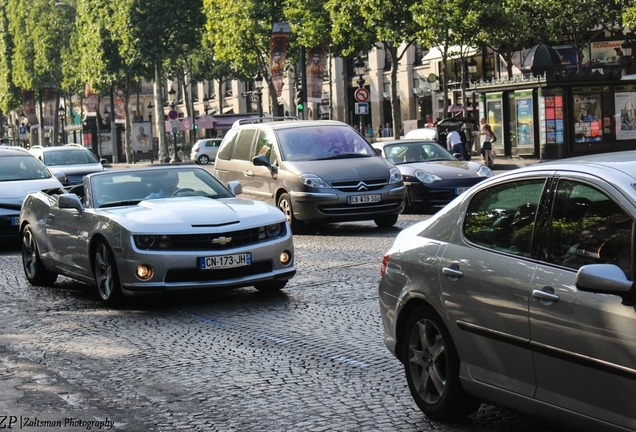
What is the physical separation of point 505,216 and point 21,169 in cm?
1418

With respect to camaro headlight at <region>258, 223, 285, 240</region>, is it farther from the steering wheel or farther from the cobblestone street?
the steering wheel

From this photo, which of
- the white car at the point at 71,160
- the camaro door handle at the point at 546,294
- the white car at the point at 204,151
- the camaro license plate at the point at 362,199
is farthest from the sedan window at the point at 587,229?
the white car at the point at 204,151

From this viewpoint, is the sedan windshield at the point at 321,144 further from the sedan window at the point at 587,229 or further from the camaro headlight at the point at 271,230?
the sedan window at the point at 587,229

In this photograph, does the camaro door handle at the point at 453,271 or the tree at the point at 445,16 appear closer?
the camaro door handle at the point at 453,271

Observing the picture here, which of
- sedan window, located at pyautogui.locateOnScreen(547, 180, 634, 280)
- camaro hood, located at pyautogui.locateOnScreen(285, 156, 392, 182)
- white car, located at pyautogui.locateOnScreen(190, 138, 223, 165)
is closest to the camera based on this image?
sedan window, located at pyautogui.locateOnScreen(547, 180, 634, 280)

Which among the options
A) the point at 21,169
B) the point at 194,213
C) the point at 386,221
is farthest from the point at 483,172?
the point at 194,213

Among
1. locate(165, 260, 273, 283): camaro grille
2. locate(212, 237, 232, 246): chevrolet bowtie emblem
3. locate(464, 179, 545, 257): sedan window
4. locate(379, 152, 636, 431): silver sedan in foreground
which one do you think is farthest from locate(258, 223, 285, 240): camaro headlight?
locate(464, 179, 545, 257): sedan window

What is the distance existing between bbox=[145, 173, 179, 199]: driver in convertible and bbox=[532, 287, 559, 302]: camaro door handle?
7.08 m

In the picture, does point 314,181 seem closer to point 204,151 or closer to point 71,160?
point 71,160

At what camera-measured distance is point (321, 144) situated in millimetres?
17484

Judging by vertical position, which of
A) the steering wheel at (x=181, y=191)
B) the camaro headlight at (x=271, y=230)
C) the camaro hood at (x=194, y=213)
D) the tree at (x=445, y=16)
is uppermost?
the tree at (x=445, y=16)

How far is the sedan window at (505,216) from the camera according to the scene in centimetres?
523

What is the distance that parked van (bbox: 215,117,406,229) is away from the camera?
16.6 metres

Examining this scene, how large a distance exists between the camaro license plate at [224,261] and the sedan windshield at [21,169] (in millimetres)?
8890
